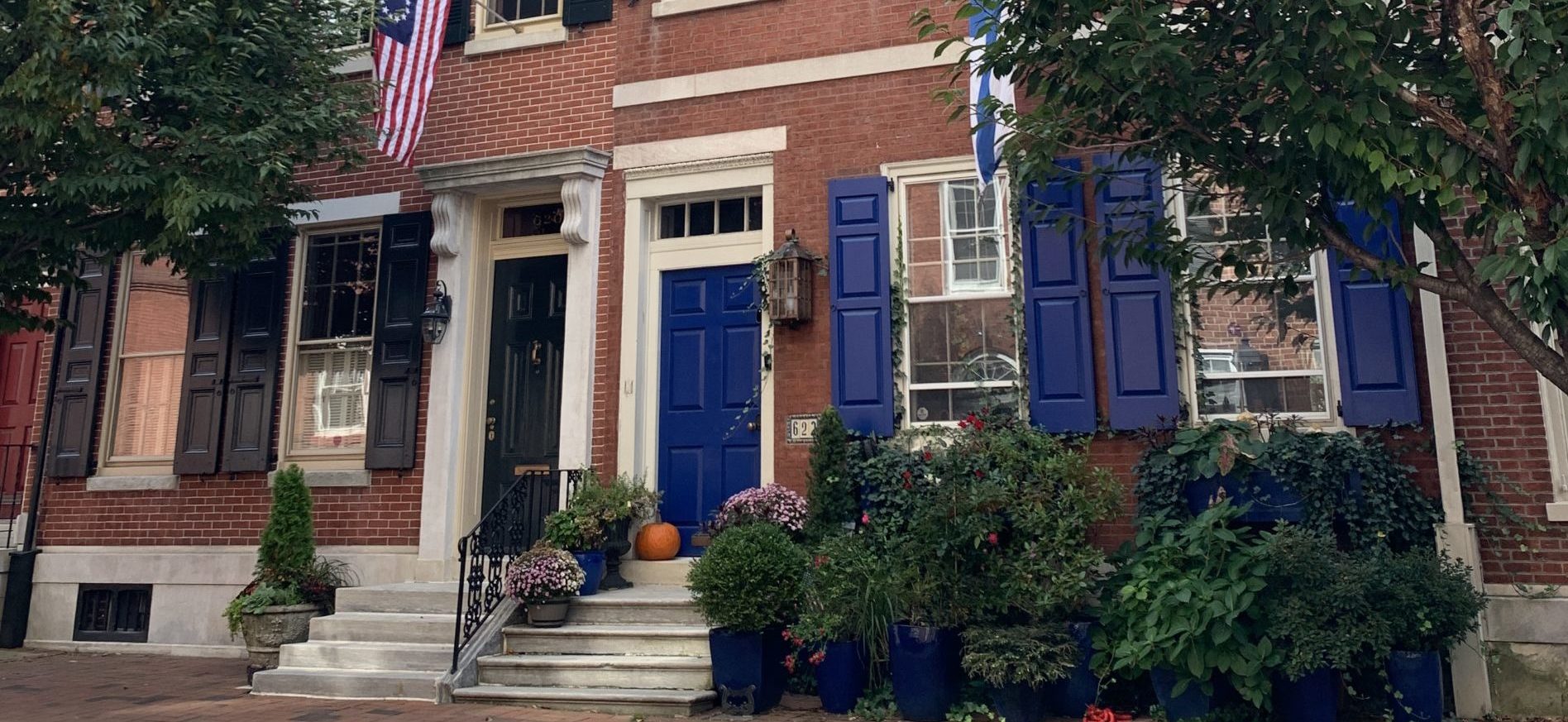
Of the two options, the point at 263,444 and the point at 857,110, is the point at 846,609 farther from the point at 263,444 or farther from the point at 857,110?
the point at 263,444

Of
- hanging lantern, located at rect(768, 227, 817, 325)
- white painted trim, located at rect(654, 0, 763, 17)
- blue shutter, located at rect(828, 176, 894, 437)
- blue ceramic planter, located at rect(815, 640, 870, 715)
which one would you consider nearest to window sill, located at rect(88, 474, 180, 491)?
hanging lantern, located at rect(768, 227, 817, 325)

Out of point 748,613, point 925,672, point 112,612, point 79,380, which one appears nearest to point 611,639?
point 748,613

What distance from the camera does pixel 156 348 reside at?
10.2m

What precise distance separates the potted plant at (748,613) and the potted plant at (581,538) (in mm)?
1208

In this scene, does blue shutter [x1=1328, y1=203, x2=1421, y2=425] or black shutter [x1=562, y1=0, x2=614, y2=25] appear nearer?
blue shutter [x1=1328, y1=203, x2=1421, y2=425]

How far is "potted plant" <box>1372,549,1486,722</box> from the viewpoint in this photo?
5.77m

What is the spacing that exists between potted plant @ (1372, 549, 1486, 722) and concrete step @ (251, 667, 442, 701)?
541 cm

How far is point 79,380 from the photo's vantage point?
10281 millimetres

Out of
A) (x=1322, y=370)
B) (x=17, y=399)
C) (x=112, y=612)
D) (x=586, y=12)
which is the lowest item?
(x=112, y=612)

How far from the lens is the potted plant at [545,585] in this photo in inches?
285

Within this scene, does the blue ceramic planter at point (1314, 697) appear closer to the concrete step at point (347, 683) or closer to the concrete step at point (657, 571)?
the concrete step at point (657, 571)

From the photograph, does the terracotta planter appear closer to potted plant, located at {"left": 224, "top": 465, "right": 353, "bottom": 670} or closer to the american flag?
potted plant, located at {"left": 224, "top": 465, "right": 353, "bottom": 670}

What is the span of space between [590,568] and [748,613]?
1.61 metres

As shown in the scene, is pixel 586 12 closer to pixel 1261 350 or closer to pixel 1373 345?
pixel 1261 350
